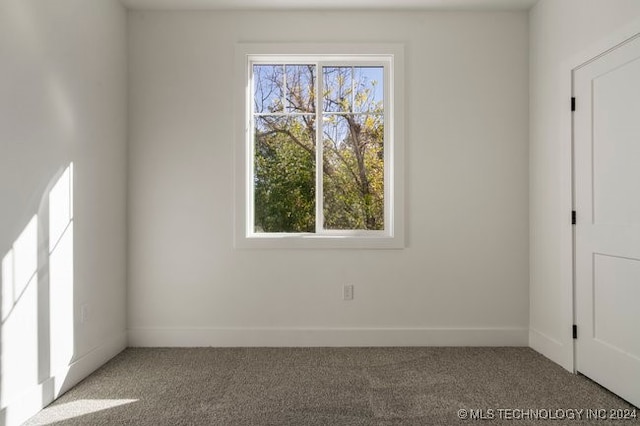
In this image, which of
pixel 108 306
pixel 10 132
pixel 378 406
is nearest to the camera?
pixel 10 132

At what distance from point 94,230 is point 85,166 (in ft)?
1.44

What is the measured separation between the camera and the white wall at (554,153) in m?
2.78

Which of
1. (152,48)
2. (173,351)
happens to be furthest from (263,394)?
(152,48)

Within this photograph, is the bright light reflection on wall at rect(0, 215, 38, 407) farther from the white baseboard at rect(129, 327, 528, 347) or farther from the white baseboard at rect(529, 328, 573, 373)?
the white baseboard at rect(529, 328, 573, 373)

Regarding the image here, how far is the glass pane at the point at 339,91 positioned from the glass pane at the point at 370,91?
0.19 ft

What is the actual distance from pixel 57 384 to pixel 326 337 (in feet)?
5.92

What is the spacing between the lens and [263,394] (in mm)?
2475

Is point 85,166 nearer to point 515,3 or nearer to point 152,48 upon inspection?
point 152,48

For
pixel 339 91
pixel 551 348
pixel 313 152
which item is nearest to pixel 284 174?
pixel 313 152

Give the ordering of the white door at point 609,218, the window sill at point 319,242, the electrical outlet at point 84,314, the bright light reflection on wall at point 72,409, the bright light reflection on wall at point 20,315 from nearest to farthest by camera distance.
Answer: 1. the bright light reflection on wall at point 20,315
2. the bright light reflection on wall at point 72,409
3. the white door at point 609,218
4. the electrical outlet at point 84,314
5. the window sill at point 319,242

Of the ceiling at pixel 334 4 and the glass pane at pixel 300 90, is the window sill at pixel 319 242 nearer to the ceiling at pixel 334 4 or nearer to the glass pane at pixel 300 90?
the glass pane at pixel 300 90

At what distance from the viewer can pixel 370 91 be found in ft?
11.5

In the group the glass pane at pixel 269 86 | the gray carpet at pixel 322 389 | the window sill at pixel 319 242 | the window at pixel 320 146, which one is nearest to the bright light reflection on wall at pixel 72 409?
the gray carpet at pixel 322 389

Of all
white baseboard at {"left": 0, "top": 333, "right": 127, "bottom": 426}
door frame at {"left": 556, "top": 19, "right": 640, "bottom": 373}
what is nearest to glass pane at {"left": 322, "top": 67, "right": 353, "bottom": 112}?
door frame at {"left": 556, "top": 19, "right": 640, "bottom": 373}
